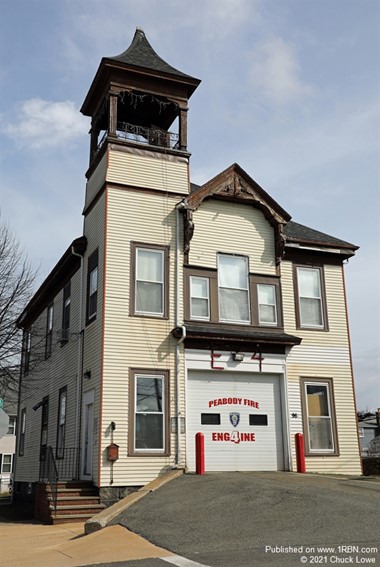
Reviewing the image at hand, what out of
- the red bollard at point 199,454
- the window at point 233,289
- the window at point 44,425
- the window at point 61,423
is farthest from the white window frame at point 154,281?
the window at point 44,425

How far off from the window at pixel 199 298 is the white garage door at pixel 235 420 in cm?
171

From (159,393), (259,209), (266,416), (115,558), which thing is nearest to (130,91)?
(259,209)

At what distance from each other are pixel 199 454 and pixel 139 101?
11.2m

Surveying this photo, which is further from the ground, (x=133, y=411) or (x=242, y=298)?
(x=242, y=298)

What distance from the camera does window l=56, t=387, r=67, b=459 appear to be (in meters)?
19.5

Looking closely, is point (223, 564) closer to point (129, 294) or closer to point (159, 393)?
point (159, 393)

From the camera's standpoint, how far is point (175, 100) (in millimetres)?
19406

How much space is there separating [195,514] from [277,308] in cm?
892

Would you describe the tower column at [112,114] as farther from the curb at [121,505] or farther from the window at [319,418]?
the curb at [121,505]

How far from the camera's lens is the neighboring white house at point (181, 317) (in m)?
16.3

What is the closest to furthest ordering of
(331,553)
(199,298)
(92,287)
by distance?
(331,553) → (199,298) → (92,287)

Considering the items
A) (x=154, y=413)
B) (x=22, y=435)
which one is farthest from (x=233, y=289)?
(x=22, y=435)

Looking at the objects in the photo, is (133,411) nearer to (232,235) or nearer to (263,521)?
(232,235)

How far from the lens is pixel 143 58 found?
1969cm
